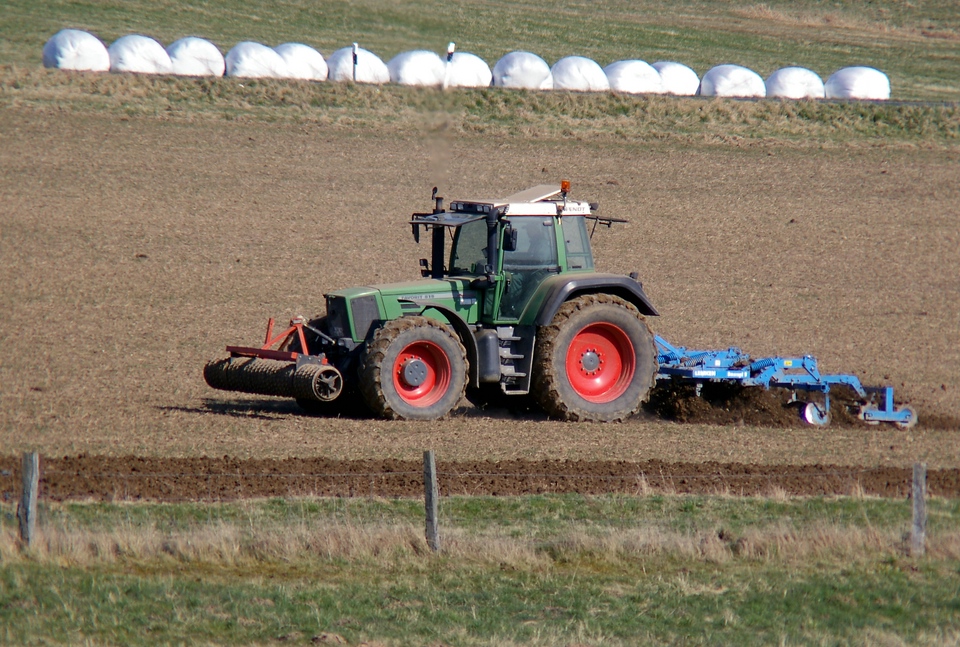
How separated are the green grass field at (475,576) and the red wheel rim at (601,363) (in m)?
3.93

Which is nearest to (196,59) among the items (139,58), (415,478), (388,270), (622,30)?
(139,58)

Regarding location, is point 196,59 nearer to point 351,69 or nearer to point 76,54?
point 76,54

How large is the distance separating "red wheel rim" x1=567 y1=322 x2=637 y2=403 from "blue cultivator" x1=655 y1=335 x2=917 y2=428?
466 mm

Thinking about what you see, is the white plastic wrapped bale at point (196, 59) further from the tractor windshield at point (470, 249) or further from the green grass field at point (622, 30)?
the tractor windshield at point (470, 249)

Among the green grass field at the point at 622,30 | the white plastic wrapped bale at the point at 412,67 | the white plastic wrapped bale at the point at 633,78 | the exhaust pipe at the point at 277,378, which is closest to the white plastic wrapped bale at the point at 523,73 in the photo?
the green grass field at the point at 622,30

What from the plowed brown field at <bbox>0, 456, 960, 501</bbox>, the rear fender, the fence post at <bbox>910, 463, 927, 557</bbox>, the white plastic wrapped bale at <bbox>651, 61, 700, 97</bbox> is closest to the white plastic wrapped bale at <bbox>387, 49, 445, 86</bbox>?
the white plastic wrapped bale at <bbox>651, 61, 700, 97</bbox>

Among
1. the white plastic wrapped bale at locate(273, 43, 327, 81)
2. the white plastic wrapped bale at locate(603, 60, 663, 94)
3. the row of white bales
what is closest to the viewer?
the row of white bales

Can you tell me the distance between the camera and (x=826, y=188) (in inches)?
1036

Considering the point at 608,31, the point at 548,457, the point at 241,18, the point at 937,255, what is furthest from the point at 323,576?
the point at 608,31

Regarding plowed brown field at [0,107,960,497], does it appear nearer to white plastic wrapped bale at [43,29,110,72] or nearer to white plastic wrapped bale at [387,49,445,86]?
white plastic wrapped bale at [43,29,110,72]

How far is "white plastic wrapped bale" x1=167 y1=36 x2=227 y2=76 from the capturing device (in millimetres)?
31500

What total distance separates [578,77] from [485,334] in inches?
865

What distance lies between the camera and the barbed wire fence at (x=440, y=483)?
959 cm

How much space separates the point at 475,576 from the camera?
781cm
